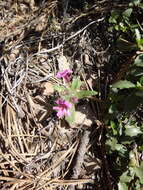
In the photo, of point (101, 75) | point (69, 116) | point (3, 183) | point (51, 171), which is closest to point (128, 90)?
point (101, 75)

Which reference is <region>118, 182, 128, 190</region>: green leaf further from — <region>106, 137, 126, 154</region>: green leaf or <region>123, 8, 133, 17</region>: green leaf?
<region>123, 8, 133, 17</region>: green leaf

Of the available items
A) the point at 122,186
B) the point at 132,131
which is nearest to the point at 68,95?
the point at 132,131

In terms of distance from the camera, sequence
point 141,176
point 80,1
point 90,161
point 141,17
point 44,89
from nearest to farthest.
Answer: point 141,176 < point 90,161 < point 44,89 < point 141,17 < point 80,1

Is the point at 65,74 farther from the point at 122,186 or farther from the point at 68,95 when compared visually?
the point at 122,186

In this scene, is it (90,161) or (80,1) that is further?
(80,1)

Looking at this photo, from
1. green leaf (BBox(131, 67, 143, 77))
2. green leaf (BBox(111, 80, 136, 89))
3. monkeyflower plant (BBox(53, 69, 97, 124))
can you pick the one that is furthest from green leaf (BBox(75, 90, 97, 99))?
green leaf (BBox(131, 67, 143, 77))

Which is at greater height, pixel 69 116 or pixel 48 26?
pixel 48 26

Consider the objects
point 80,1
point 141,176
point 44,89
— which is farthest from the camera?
point 80,1

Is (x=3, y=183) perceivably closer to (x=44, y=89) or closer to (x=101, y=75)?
(x=44, y=89)
